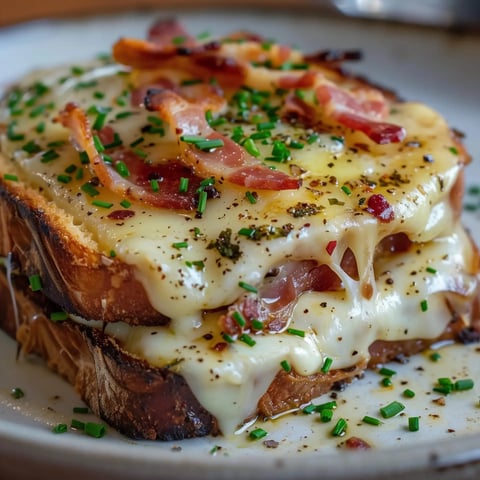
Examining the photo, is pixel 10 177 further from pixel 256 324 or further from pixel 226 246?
pixel 256 324

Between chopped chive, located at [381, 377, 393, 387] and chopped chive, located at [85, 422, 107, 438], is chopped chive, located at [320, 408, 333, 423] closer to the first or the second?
chopped chive, located at [381, 377, 393, 387]

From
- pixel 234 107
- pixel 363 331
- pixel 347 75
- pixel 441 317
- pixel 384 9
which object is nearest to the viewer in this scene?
pixel 363 331

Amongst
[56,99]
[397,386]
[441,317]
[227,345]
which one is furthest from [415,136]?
[56,99]

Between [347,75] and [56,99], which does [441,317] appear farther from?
[56,99]

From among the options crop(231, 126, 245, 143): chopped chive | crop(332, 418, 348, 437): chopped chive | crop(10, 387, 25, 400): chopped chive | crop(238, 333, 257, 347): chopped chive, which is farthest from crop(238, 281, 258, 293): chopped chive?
crop(10, 387, 25, 400): chopped chive

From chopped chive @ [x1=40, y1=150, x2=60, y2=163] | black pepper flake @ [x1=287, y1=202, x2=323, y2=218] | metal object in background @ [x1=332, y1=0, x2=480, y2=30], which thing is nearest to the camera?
black pepper flake @ [x1=287, y1=202, x2=323, y2=218]

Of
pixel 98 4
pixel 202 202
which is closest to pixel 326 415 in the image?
pixel 202 202

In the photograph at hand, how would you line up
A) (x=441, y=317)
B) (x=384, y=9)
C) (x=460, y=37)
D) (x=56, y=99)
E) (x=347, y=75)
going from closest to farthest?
1. (x=441, y=317)
2. (x=56, y=99)
3. (x=347, y=75)
4. (x=460, y=37)
5. (x=384, y=9)
